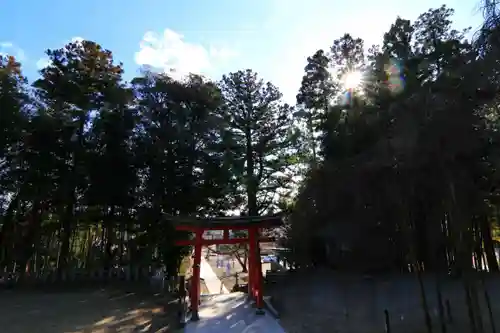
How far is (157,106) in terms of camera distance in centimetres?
1187

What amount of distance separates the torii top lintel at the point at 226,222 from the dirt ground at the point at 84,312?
6.30 ft

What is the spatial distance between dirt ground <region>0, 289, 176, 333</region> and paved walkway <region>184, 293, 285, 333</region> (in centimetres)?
61

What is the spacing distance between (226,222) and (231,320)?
1.92m

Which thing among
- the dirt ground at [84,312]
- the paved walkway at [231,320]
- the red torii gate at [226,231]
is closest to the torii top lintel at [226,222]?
the red torii gate at [226,231]

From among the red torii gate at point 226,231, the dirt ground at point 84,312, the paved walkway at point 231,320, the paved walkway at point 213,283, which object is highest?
the red torii gate at point 226,231

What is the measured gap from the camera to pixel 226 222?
7.46m

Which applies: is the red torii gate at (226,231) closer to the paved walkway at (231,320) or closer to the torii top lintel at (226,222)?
the torii top lintel at (226,222)

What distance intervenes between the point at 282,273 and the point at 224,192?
3.26 m

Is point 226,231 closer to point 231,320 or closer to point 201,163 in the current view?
point 231,320

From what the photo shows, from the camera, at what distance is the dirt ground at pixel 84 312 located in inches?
240

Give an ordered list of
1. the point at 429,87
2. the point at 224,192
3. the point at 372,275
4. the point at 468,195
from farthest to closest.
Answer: the point at 224,192 → the point at 372,275 → the point at 468,195 → the point at 429,87

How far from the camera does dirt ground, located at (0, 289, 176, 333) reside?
6102 millimetres

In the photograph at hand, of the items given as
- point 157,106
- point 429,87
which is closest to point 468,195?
point 429,87

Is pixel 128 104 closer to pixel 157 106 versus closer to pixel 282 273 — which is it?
pixel 157 106
